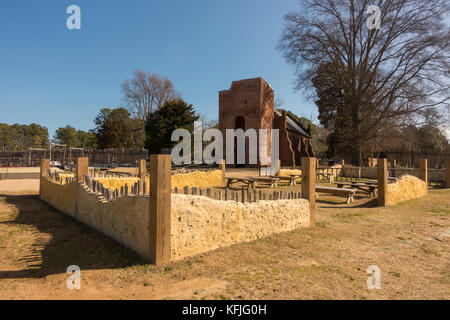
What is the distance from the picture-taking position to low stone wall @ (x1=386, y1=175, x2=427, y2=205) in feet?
29.6

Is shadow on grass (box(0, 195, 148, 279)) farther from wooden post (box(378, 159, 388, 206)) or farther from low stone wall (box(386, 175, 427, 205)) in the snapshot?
low stone wall (box(386, 175, 427, 205))

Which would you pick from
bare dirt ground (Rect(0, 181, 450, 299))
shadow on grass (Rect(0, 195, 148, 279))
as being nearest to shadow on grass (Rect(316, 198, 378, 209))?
bare dirt ground (Rect(0, 181, 450, 299))

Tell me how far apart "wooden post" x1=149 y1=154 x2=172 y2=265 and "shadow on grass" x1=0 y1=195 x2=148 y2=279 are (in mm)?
316

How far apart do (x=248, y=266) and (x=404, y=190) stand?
9.23 m

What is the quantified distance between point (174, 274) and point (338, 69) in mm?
27105

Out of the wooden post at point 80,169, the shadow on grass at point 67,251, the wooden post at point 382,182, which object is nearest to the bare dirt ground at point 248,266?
the shadow on grass at point 67,251

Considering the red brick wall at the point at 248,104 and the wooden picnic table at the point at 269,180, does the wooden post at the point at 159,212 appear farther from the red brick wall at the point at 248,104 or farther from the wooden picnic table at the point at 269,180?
the red brick wall at the point at 248,104

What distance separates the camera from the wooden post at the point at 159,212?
3.45 m

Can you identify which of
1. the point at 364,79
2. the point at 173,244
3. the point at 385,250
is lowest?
the point at 385,250

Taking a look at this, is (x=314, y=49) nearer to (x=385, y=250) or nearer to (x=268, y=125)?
(x=268, y=125)

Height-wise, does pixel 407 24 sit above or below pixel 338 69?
above

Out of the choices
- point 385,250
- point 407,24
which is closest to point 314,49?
point 407,24

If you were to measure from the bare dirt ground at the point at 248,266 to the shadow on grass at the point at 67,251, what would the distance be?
0.01 m

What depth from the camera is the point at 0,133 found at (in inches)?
2345
